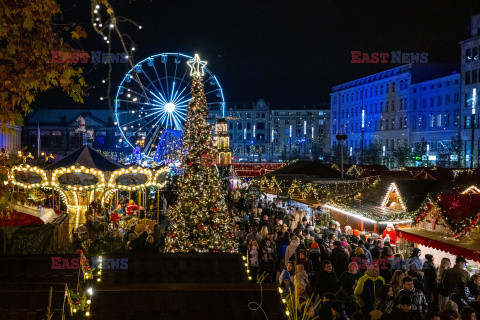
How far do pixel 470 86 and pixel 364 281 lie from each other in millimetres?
48256

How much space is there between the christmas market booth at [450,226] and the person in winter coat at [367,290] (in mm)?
2366

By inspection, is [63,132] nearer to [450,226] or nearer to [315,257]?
[315,257]

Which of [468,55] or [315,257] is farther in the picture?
[468,55]

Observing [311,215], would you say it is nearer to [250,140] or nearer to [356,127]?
[356,127]

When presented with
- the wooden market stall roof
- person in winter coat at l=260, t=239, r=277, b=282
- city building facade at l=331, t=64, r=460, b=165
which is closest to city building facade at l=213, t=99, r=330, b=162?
city building facade at l=331, t=64, r=460, b=165

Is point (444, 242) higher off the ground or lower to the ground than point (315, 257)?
higher

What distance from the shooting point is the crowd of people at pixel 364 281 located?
7164 millimetres

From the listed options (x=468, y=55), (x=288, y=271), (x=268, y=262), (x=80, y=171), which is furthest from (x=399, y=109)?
(x=288, y=271)

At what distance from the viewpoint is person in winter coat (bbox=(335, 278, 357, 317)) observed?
7922 mm

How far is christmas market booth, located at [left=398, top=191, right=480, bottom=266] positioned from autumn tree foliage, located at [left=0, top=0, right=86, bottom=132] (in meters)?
7.78

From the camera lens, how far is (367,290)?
8523 millimetres

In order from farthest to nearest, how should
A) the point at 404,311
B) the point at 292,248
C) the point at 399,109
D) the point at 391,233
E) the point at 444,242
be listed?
the point at 399,109
the point at 391,233
the point at 292,248
the point at 444,242
the point at 404,311

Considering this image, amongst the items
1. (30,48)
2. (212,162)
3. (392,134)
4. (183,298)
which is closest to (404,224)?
(212,162)

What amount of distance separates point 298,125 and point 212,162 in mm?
97376
